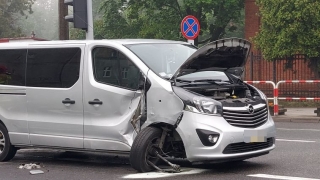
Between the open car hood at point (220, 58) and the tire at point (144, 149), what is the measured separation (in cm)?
81

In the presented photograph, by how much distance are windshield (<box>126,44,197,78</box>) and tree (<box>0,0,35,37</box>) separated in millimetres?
43505

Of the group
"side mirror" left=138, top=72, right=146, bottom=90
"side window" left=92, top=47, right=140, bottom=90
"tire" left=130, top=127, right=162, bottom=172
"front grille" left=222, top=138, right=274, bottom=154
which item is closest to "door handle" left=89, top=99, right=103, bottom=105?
"side window" left=92, top=47, right=140, bottom=90

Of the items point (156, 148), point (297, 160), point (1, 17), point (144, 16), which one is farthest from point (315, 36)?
point (1, 17)

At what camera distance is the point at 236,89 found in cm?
917

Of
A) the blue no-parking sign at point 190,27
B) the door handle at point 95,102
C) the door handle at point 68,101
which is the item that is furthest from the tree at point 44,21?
the door handle at point 95,102

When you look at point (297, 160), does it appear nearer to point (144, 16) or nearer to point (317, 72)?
point (317, 72)

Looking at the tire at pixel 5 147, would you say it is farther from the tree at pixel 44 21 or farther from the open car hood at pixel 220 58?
the tree at pixel 44 21

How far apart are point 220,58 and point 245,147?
4.33 ft

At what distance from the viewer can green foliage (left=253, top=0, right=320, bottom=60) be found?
24.4 meters

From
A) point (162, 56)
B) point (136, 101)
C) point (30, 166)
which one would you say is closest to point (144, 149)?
point (136, 101)

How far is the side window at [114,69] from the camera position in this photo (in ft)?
30.3

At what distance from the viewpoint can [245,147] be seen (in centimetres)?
874

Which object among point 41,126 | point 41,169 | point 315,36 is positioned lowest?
point 41,169

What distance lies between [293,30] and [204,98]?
1678cm
